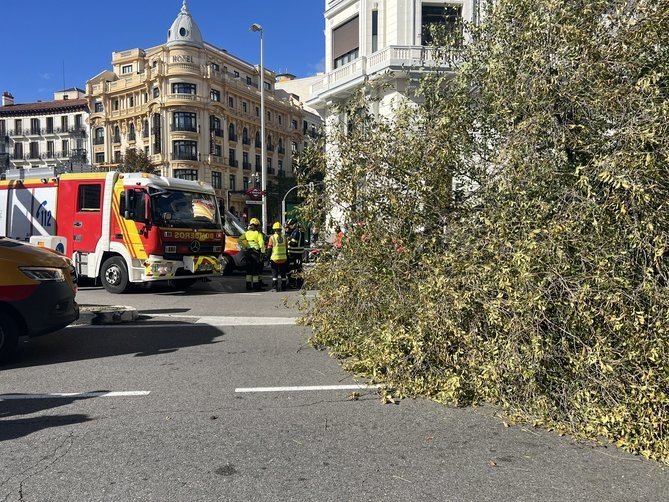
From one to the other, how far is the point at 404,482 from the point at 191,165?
2124 inches

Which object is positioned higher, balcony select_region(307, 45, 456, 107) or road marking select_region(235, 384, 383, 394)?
balcony select_region(307, 45, 456, 107)

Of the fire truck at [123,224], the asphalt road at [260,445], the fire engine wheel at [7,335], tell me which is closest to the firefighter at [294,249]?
the fire truck at [123,224]

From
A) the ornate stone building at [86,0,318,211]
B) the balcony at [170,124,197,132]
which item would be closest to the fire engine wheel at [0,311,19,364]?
the ornate stone building at [86,0,318,211]

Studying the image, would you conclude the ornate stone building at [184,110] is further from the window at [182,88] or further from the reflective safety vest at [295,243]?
the reflective safety vest at [295,243]

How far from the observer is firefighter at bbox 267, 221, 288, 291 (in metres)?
12.3

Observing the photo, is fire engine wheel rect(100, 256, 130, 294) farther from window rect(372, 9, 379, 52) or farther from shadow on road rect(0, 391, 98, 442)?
window rect(372, 9, 379, 52)

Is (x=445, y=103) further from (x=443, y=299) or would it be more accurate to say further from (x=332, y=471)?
(x=332, y=471)

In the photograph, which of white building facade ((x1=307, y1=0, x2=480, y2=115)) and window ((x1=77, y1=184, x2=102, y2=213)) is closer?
window ((x1=77, y1=184, x2=102, y2=213))

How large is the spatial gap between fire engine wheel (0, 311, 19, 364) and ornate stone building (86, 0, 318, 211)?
47476 mm

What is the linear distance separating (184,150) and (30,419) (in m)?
52.7

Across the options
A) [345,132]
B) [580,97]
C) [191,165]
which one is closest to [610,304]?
[580,97]

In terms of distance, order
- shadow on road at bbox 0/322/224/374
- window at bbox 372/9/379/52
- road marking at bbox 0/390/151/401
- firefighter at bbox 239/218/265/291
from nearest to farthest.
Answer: road marking at bbox 0/390/151/401 < shadow on road at bbox 0/322/224/374 < firefighter at bbox 239/218/265/291 < window at bbox 372/9/379/52

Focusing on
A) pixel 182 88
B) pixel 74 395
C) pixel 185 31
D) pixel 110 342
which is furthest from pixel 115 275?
pixel 185 31

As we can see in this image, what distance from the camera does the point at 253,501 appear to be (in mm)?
2912
